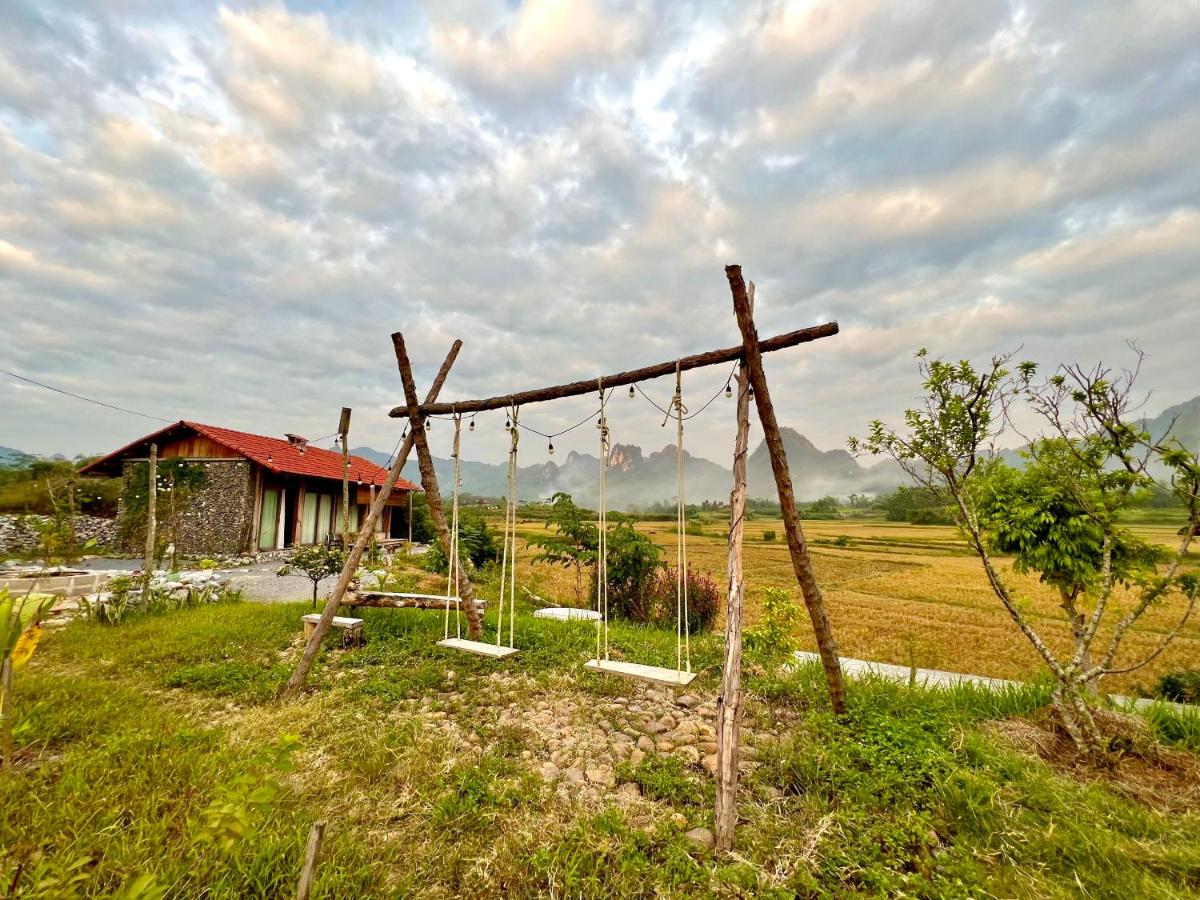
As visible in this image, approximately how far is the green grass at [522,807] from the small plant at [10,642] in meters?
0.23

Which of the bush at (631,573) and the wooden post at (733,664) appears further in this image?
the bush at (631,573)

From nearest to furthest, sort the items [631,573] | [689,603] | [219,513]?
[689,603], [631,573], [219,513]

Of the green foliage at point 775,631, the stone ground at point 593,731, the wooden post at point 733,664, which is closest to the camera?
the wooden post at point 733,664

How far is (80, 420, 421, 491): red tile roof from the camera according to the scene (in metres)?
16.9

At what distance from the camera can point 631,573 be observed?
30.5ft

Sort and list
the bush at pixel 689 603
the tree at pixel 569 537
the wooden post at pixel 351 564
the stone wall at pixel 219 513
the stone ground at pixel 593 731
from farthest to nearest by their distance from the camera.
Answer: the stone wall at pixel 219 513 < the tree at pixel 569 537 < the bush at pixel 689 603 < the wooden post at pixel 351 564 < the stone ground at pixel 593 731

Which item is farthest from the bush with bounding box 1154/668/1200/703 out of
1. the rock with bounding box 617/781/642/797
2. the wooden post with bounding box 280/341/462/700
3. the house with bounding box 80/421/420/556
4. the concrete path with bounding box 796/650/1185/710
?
the house with bounding box 80/421/420/556

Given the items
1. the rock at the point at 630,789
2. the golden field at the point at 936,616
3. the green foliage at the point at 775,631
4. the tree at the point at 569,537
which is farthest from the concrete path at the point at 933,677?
the tree at the point at 569,537

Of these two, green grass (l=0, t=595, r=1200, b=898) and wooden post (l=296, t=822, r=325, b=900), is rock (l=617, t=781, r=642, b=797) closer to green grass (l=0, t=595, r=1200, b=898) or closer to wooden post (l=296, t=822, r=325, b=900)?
green grass (l=0, t=595, r=1200, b=898)

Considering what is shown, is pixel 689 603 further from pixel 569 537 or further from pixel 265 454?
pixel 265 454

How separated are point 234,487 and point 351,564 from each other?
14.8 meters

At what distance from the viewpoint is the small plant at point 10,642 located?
3.18 meters

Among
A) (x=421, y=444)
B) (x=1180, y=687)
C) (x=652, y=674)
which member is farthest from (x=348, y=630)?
(x=1180, y=687)

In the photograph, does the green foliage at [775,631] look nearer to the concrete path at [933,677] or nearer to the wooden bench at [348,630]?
the concrete path at [933,677]
